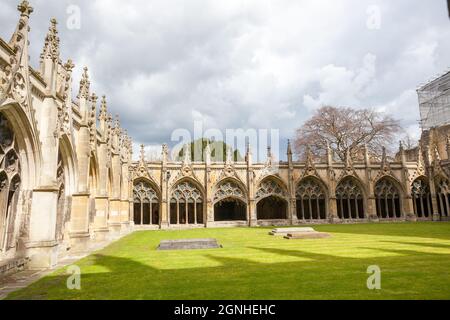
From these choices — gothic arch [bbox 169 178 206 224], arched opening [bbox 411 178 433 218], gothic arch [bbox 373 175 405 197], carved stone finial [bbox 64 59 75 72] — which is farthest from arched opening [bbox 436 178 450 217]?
carved stone finial [bbox 64 59 75 72]

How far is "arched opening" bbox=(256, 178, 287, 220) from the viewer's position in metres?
27.7

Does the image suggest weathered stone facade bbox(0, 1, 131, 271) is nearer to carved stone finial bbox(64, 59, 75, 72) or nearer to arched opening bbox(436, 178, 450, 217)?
carved stone finial bbox(64, 59, 75, 72)

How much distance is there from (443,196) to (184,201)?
23855 millimetres

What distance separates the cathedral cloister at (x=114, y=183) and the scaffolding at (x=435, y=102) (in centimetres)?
331

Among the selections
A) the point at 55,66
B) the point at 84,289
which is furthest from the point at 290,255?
the point at 55,66

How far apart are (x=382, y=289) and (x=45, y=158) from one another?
30.2ft

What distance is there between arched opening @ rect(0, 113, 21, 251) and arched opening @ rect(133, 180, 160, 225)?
57.7 ft

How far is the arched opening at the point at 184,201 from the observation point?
26.5 metres

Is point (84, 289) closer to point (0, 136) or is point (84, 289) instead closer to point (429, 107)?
point (0, 136)

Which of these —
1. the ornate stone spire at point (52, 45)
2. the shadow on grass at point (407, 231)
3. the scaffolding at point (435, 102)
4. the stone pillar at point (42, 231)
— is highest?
the scaffolding at point (435, 102)

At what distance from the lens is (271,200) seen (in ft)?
97.8

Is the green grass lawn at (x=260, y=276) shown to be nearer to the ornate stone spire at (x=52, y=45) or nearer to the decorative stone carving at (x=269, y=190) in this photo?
the ornate stone spire at (x=52, y=45)

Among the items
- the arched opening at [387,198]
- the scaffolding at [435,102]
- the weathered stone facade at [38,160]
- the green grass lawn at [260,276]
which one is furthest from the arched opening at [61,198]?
the scaffolding at [435,102]
